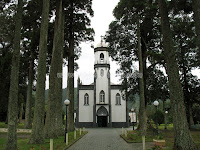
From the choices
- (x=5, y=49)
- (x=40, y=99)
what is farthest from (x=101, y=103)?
(x=40, y=99)

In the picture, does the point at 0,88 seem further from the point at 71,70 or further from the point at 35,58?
the point at 71,70

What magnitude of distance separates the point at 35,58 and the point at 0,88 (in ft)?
18.4

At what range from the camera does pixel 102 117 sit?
36250 millimetres

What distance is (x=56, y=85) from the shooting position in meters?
14.6

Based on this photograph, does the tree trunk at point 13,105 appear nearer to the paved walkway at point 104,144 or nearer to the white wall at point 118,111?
the paved walkway at point 104,144

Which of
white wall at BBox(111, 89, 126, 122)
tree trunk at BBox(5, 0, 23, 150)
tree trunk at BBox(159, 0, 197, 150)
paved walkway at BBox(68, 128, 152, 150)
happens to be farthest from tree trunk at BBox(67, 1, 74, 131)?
white wall at BBox(111, 89, 126, 122)

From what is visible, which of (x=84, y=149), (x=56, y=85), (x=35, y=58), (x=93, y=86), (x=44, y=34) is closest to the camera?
(x=84, y=149)

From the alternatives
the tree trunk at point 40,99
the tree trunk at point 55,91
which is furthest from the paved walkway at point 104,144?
the tree trunk at point 55,91

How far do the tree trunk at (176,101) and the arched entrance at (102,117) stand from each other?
27.8 m

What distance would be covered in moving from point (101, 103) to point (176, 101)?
27.7m

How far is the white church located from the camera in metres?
35.4

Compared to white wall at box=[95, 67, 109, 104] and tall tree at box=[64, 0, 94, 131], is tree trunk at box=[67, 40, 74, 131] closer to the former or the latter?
tall tree at box=[64, 0, 94, 131]

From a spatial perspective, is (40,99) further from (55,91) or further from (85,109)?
(85,109)

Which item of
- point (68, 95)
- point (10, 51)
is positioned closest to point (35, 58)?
point (10, 51)
